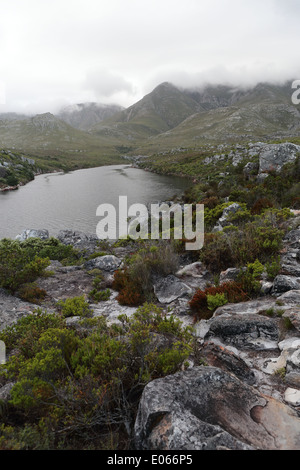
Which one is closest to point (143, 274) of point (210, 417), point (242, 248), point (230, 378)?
point (242, 248)

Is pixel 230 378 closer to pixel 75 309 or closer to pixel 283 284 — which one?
pixel 283 284

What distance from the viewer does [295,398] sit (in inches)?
155

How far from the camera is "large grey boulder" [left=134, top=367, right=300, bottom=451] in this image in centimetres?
286

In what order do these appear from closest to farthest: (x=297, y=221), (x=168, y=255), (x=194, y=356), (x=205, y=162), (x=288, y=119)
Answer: (x=194, y=356) → (x=168, y=255) → (x=297, y=221) → (x=205, y=162) → (x=288, y=119)

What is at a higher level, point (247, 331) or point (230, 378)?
point (230, 378)

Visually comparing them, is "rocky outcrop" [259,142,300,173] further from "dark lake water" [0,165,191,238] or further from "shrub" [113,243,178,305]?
"shrub" [113,243,178,305]

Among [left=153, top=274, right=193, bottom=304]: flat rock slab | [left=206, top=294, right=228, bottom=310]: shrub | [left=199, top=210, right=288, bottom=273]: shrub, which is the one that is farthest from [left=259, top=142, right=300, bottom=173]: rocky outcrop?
[left=206, top=294, right=228, bottom=310]: shrub

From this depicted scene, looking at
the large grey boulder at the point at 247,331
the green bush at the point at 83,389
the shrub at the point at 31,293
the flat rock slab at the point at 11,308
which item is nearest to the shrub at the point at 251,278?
the large grey boulder at the point at 247,331

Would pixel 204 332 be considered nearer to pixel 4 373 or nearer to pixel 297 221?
pixel 4 373

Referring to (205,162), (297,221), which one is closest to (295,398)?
(297,221)

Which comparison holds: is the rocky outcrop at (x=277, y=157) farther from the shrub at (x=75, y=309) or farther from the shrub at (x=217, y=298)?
the shrub at (x=75, y=309)

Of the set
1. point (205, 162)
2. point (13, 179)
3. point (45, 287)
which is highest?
point (205, 162)

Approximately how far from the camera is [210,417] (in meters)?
3.20
